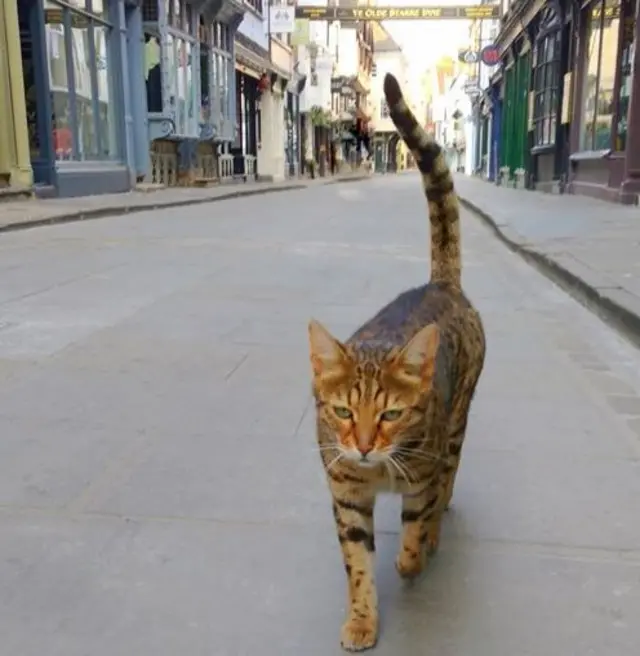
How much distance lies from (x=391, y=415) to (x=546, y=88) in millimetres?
23786

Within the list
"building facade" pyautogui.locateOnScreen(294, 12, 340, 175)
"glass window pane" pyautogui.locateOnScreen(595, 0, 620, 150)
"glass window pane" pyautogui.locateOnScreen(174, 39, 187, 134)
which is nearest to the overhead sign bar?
"building facade" pyautogui.locateOnScreen(294, 12, 340, 175)

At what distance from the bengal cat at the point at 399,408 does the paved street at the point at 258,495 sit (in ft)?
0.58

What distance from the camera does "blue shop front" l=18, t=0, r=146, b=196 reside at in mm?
17609

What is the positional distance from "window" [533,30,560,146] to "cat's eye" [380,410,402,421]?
858 inches

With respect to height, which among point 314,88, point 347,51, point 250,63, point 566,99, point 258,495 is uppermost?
point 347,51

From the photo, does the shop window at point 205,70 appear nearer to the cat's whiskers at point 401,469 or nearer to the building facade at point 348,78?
the cat's whiskers at point 401,469

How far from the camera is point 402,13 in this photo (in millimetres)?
36938

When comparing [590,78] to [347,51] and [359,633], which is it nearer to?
[359,633]

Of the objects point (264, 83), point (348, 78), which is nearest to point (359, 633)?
point (264, 83)

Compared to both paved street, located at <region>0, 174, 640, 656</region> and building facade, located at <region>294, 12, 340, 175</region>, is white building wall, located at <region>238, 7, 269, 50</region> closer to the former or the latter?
building facade, located at <region>294, 12, 340, 175</region>

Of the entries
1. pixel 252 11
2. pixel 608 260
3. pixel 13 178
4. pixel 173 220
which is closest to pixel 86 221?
pixel 173 220

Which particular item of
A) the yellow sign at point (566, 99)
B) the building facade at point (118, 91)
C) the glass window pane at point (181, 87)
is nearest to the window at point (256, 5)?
the building facade at point (118, 91)

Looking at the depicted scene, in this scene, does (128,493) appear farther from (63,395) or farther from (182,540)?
(63,395)

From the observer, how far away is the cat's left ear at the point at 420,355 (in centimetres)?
187
